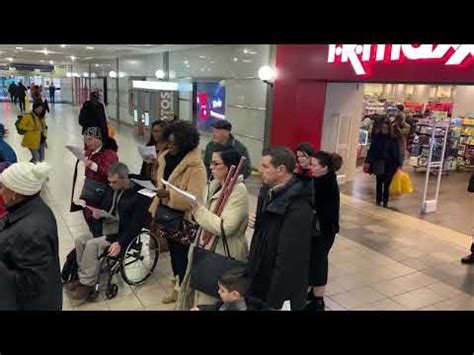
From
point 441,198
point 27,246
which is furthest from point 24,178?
point 441,198

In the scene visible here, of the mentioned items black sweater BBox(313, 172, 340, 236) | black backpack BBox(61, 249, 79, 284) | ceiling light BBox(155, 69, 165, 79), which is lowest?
black backpack BBox(61, 249, 79, 284)

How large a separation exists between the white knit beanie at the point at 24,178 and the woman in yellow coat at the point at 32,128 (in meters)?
5.53

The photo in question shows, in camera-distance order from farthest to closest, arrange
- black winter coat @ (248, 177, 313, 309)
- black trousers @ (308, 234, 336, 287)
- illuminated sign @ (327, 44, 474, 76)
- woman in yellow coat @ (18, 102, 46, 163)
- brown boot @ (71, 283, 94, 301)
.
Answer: woman in yellow coat @ (18, 102, 46, 163)
illuminated sign @ (327, 44, 474, 76)
brown boot @ (71, 283, 94, 301)
black trousers @ (308, 234, 336, 287)
black winter coat @ (248, 177, 313, 309)

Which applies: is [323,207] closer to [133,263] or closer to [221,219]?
[221,219]

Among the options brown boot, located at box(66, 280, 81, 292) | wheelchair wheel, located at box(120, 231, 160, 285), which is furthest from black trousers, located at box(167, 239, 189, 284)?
brown boot, located at box(66, 280, 81, 292)

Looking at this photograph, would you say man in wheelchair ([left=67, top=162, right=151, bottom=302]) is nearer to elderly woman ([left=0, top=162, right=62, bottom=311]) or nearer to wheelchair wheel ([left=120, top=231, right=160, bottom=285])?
wheelchair wheel ([left=120, top=231, right=160, bottom=285])

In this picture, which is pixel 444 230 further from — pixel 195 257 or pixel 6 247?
pixel 6 247

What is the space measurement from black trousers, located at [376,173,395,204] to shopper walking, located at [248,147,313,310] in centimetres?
492

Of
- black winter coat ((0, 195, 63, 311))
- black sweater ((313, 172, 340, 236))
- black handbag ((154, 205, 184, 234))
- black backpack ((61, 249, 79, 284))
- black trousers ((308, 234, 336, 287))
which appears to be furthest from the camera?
black backpack ((61, 249, 79, 284))

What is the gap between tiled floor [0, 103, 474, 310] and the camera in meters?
3.79

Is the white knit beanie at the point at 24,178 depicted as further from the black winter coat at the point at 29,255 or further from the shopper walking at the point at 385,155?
the shopper walking at the point at 385,155

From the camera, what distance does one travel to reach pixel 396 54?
5.65 meters

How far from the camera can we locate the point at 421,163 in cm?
998

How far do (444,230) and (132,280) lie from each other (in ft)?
14.8
